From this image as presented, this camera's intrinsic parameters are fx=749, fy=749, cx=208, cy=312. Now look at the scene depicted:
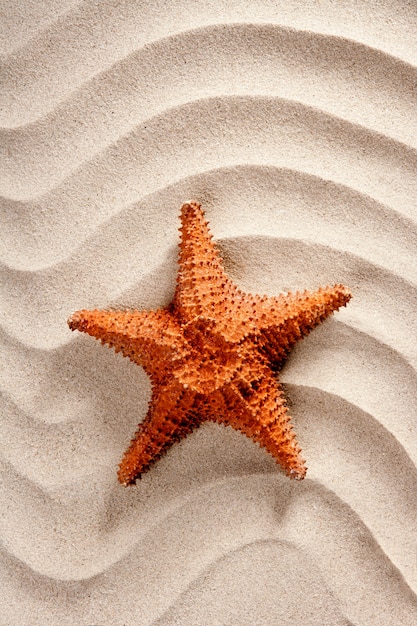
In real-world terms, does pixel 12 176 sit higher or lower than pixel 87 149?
lower

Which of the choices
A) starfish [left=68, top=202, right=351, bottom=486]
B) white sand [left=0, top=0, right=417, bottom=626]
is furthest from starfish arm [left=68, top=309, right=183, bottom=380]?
white sand [left=0, top=0, right=417, bottom=626]

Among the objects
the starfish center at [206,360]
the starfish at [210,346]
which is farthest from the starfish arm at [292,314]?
the starfish center at [206,360]

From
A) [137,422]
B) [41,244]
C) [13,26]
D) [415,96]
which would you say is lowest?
[137,422]

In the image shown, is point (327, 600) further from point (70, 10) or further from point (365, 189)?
point (70, 10)

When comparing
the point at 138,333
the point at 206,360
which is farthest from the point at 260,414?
the point at 138,333

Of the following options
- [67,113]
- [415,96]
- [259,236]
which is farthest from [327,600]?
[67,113]

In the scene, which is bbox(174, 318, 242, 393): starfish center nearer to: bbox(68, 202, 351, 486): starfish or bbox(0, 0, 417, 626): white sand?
bbox(68, 202, 351, 486): starfish
